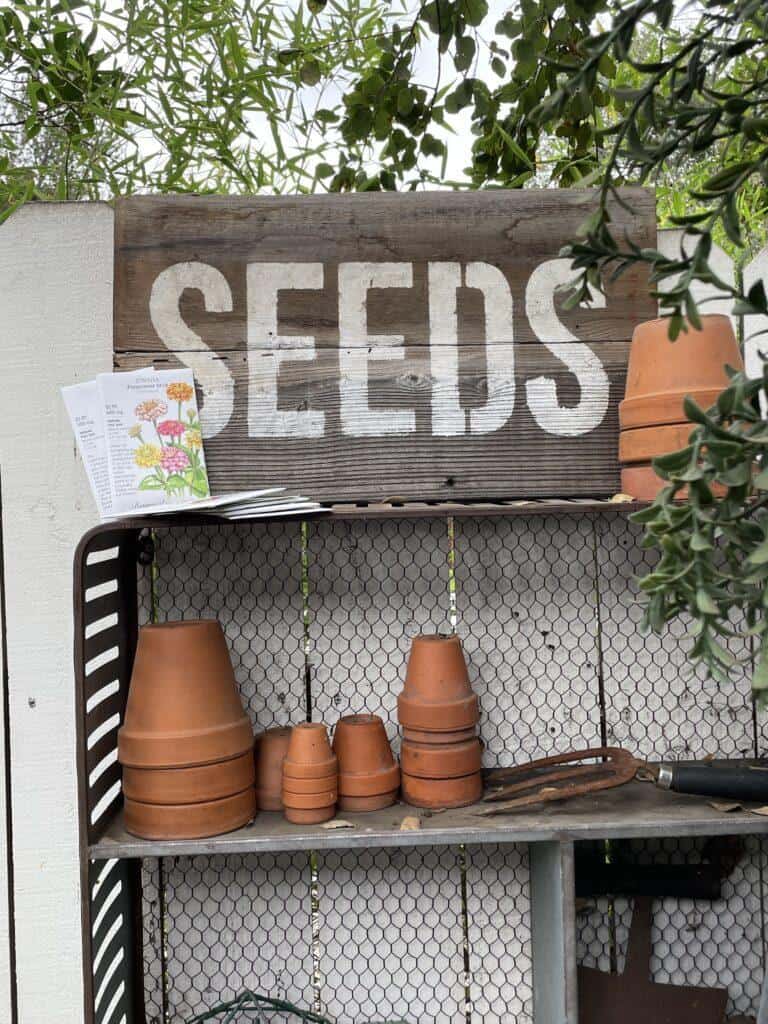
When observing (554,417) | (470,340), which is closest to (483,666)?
(554,417)

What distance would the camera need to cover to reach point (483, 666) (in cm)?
157

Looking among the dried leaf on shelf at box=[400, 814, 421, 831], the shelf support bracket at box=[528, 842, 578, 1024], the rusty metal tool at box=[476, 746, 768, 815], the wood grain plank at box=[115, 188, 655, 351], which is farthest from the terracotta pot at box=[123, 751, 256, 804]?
the wood grain plank at box=[115, 188, 655, 351]

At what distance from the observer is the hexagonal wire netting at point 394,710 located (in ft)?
5.11

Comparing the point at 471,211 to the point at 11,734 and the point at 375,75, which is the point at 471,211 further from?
the point at 11,734

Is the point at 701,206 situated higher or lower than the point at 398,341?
higher

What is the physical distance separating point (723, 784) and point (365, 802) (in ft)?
1.86

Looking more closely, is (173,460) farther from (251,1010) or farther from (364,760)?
(251,1010)

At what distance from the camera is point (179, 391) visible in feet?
4.80

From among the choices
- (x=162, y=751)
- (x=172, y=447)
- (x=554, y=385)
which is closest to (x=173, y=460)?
(x=172, y=447)

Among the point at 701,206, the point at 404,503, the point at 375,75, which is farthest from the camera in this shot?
the point at 701,206

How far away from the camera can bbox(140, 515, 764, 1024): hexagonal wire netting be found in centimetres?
156

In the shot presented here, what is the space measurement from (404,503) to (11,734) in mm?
866

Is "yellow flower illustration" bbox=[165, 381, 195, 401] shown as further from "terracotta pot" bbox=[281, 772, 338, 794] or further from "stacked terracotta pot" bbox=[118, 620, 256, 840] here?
"terracotta pot" bbox=[281, 772, 338, 794]

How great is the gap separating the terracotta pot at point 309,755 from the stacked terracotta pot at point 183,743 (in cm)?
7
